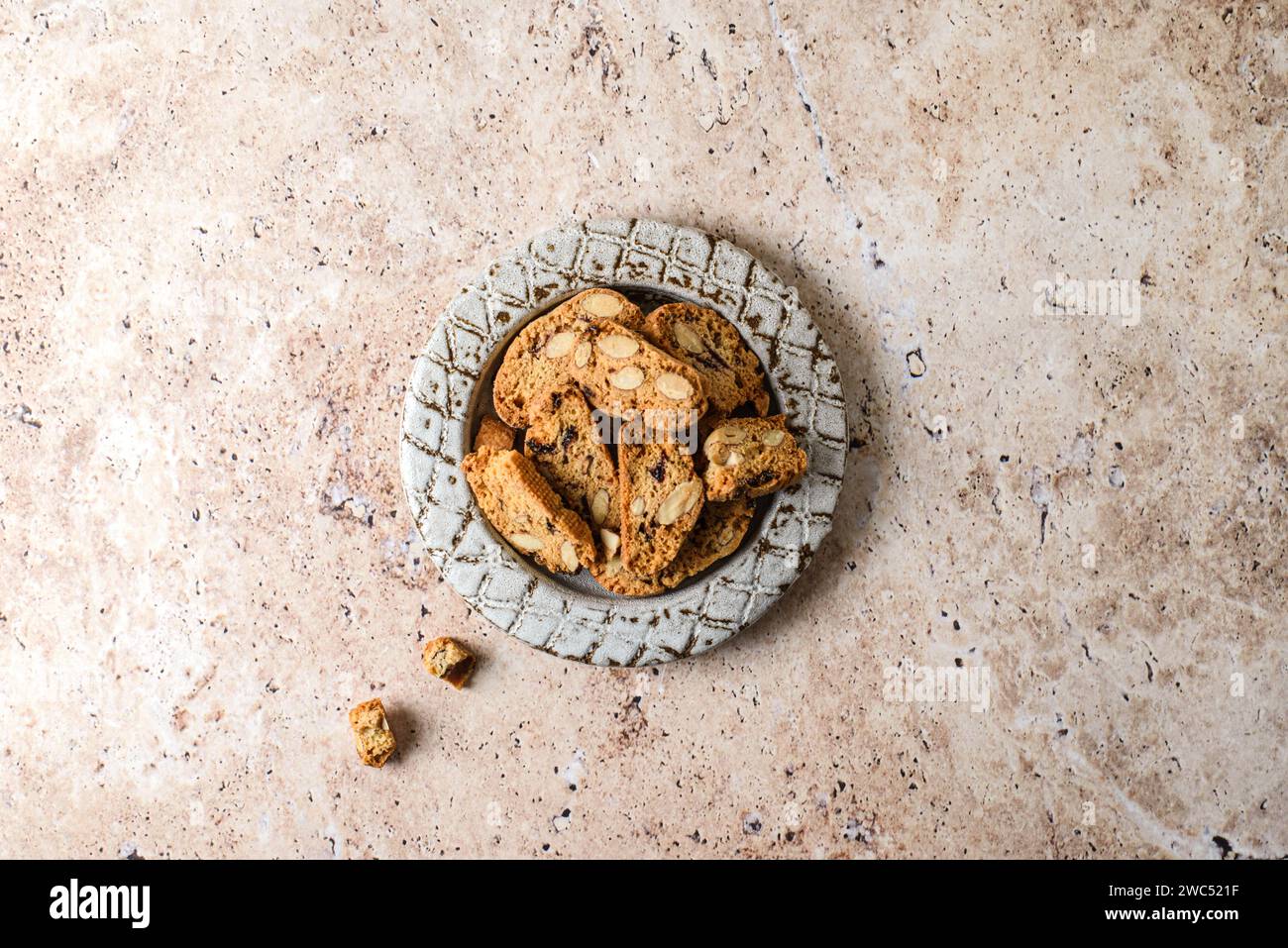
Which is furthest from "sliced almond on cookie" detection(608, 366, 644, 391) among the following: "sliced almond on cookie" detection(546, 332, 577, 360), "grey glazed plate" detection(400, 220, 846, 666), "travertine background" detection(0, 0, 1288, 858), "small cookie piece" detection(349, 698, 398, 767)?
"small cookie piece" detection(349, 698, 398, 767)

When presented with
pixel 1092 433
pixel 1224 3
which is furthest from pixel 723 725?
pixel 1224 3

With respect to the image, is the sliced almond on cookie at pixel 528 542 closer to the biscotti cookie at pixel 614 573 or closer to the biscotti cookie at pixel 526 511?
the biscotti cookie at pixel 526 511

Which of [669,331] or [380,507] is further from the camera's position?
[380,507]

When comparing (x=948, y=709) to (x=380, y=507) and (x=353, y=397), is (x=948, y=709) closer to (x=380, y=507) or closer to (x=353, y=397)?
(x=380, y=507)

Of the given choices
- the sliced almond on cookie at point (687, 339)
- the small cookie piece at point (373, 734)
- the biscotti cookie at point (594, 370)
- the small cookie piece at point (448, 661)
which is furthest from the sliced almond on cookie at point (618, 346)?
the small cookie piece at point (373, 734)

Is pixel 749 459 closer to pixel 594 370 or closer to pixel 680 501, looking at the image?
pixel 680 501

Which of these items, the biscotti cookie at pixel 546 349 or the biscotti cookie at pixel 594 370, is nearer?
the biscotti cookie at pixel 594 370

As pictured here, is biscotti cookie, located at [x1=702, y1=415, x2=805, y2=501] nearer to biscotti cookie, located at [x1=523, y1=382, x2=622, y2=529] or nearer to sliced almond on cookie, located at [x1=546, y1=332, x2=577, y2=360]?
biscotti cookie, located at [x1=523, y1=382, x2=622, y2=529]
